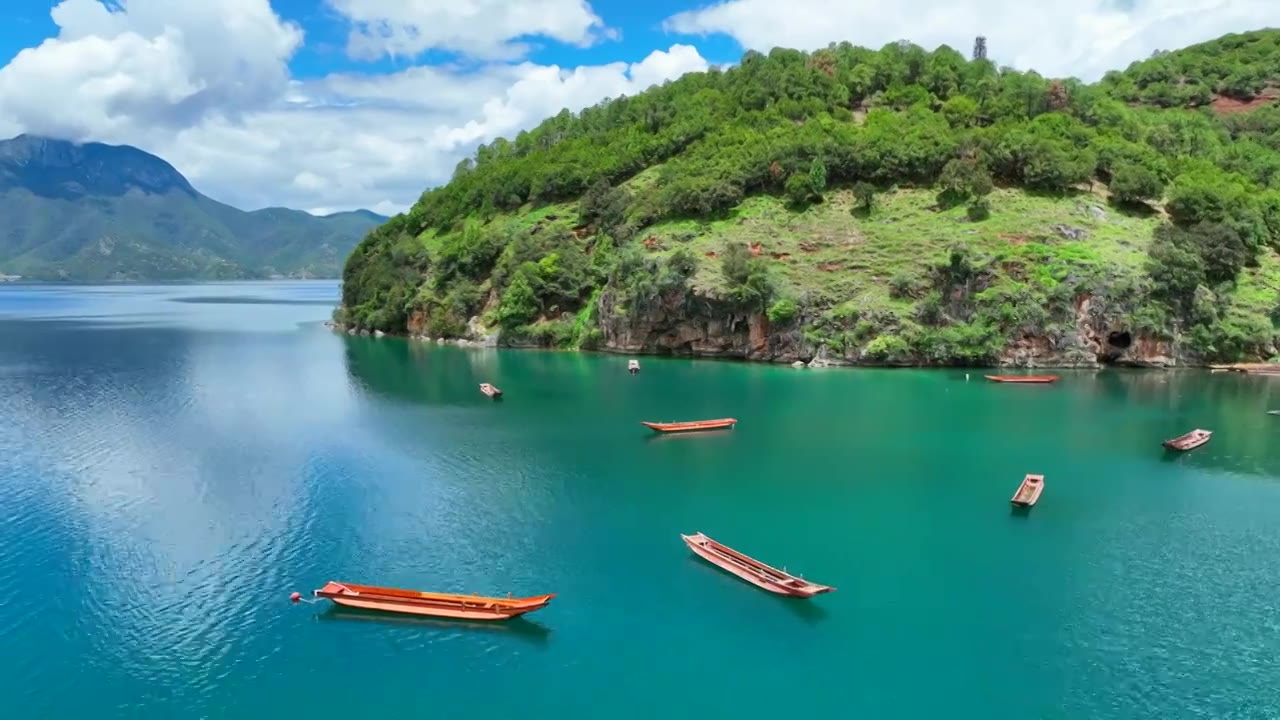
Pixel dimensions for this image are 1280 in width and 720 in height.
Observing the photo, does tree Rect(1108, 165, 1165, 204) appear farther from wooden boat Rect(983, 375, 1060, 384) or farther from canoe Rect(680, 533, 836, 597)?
canoe Rect(680, 533, 836, 597)

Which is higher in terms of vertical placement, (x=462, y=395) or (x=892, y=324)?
(x=892, y=324)

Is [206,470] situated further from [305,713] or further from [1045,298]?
[1045,298]

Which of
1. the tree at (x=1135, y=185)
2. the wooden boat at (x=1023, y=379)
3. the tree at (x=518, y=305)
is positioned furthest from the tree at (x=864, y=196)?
the tree at (x=518, y=305)

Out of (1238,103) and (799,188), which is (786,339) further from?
(1238,103)

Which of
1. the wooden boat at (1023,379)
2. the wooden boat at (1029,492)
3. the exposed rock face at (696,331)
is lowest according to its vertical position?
the wooden boat at (1029,492)

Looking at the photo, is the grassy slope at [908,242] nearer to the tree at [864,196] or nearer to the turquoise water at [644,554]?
the tree at [864,196]

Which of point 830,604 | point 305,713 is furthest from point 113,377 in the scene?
point 830,604
